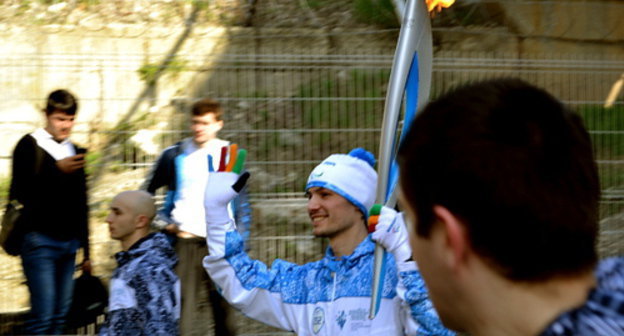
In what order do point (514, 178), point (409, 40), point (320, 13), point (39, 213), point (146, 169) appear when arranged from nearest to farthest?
1. point (514, 178)
2. point (409, 40)
3. point (39, 213)
4. point (146, 169)
5. point (320, 13)

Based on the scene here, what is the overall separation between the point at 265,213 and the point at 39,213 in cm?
187

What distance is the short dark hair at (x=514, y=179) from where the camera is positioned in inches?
51.9

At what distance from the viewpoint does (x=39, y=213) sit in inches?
218

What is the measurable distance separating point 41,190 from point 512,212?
15.0 feet

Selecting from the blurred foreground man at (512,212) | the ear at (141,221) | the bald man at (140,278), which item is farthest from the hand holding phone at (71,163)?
the blurred foreground man at (512,212)

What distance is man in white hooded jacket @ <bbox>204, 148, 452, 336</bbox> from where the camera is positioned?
3.64m

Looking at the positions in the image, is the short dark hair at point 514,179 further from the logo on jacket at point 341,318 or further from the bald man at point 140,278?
the bald man at point 140,278

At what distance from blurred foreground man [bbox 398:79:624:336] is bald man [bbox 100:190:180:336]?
130 inches

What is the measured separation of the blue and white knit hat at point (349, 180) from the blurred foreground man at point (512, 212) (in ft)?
8.39

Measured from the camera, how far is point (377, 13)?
10203mm

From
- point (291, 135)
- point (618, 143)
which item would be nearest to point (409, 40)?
point (291, 135)

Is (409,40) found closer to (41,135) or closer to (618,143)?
(41,135)

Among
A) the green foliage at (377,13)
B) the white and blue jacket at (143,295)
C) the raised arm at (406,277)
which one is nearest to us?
the raised arm at (406,277)

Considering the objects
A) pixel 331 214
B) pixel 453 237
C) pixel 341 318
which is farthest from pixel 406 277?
pixel 453 237
